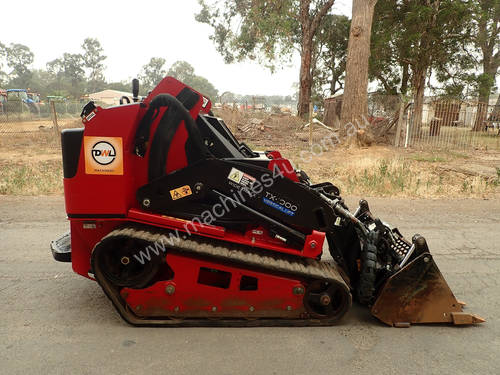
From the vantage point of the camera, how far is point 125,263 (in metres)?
2.80

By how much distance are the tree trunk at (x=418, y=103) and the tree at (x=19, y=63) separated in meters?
80.3

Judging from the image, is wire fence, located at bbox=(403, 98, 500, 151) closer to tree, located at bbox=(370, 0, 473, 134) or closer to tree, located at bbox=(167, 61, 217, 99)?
tree, located at bbox=(370, 0, 473, 134)

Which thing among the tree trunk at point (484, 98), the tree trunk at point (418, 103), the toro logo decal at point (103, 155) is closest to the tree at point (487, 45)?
the tree trunk at point (484, 98)

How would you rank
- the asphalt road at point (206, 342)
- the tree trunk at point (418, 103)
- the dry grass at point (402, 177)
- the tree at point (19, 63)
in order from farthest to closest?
the tree at point (19, 63)
the tree trunk at point (418, 103)
the dry grass at point (402, 177)
the asphalt road at point (206, 342)

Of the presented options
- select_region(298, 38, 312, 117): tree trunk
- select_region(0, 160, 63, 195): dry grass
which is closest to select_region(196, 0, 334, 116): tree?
select_region(298, 38, 312, 117): tree trunk

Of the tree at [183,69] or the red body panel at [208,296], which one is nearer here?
the red body panel at [208,296]

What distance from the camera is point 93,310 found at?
3010 millimetres

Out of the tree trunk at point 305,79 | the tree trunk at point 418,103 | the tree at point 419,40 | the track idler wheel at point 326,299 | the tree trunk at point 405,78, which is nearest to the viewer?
the track idler wheel at point 326,299

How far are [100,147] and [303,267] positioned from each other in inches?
72.0

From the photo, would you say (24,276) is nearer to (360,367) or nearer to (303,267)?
(303,267)

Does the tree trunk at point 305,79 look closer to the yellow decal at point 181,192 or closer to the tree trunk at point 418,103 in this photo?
the tree trunk at point 418,103

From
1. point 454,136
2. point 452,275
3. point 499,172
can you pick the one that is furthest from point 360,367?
point 454,136

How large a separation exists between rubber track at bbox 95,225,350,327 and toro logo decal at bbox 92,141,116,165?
54 cm

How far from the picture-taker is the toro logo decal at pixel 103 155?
2.75 meters
